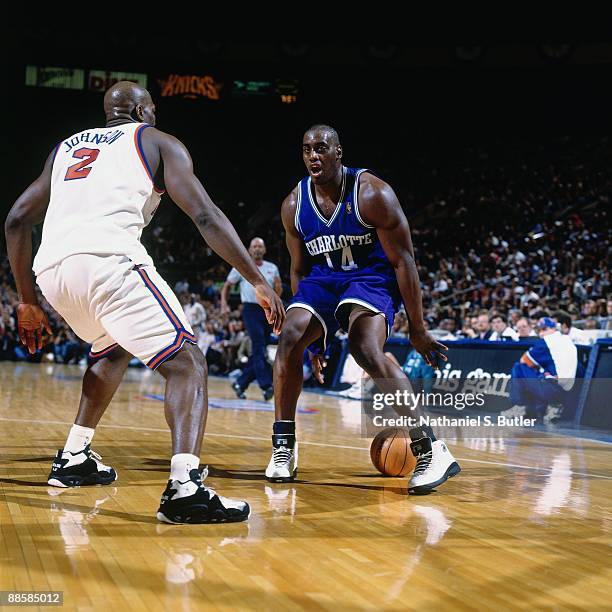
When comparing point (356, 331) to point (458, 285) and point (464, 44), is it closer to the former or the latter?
point (458, 285)

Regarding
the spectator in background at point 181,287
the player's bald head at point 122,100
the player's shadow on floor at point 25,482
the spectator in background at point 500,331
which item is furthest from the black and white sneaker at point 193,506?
the spectator in background at point 181,287

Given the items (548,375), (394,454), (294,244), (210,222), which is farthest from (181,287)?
(210,222)

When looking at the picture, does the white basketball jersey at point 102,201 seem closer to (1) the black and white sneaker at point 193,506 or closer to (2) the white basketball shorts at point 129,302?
(2) the white basketball shorts at point 129,302

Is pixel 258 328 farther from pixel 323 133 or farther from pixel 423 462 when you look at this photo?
pixel 423 462

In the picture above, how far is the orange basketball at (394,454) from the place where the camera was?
4.54m

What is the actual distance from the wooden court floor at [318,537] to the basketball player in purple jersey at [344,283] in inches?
13.6

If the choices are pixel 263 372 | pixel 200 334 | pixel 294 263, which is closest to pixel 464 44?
pixel 200 334

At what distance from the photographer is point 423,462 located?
420 centimetres

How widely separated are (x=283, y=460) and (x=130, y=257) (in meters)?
1.48

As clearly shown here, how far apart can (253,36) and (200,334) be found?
487 inches

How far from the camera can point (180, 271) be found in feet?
85.2

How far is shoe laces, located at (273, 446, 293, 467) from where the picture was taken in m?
4.34

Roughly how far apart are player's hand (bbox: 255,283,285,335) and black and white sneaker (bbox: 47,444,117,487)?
1.26m

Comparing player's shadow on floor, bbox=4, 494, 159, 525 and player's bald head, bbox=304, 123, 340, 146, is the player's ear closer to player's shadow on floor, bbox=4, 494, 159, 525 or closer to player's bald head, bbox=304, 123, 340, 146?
player's bald head, bbox=304, 123, 340, 146
